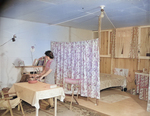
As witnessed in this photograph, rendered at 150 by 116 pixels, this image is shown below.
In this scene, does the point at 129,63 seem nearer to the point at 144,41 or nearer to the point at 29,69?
the point at 144,41

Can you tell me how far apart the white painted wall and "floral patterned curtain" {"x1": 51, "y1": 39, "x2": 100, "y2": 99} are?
63 cm

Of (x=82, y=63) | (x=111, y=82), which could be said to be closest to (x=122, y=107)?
(x=111, y=82)

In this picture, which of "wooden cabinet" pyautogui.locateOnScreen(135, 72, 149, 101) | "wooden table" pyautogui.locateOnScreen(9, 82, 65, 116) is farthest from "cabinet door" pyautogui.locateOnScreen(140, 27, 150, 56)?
"wooden table" pyautogui.locateOnScreen(9, 82, 65, 116)

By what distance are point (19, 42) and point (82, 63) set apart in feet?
7.18

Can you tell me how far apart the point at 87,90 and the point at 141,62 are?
105 inches

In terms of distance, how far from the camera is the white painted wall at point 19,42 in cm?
463

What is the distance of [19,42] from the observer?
491 centimetres

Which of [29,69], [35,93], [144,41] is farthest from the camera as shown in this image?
[144,41]

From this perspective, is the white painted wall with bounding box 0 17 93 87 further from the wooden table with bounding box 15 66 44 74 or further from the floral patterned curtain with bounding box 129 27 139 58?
the floral patterned curtain with bounding box 129 27 139 58

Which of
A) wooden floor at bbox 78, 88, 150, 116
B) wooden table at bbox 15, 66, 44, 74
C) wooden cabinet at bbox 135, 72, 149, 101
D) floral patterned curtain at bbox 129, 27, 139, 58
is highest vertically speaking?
floral patterned curtain at bbox 129, 27, 139, 58

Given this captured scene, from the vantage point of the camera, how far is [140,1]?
3.06 meters

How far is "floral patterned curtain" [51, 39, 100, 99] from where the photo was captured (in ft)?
13.3

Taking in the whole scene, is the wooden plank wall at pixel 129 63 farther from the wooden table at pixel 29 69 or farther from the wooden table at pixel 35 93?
the wooden table at pixel 35 93

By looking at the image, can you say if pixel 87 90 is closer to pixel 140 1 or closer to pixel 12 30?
pixel 140 1
